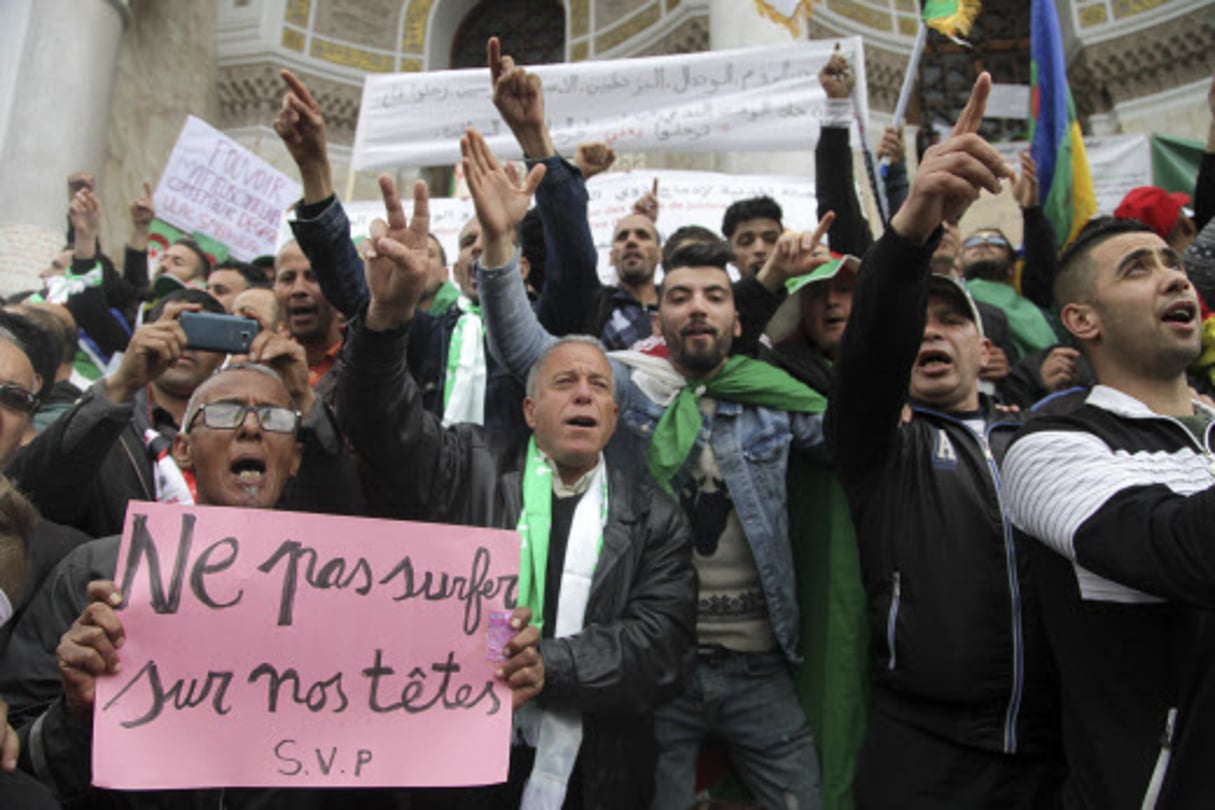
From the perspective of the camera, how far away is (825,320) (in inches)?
113

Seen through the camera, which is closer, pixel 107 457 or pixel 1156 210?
pixel 107 457

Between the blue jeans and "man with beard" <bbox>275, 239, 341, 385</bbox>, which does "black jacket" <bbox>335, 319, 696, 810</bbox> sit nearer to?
the blue jeans

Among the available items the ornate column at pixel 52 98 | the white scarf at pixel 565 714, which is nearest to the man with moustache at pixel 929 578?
the white scarf at pixel 565 714

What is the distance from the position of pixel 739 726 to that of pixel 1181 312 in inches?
55.2

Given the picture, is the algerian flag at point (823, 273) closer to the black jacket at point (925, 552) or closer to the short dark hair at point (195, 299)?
the black jacket at point (925, 552)

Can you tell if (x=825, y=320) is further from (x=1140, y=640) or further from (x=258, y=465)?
(x=258, y=465)

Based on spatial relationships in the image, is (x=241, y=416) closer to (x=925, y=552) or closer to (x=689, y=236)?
(x=925, y=552)

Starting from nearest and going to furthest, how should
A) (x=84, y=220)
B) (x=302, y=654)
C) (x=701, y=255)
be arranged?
(x=302, y=654) < (x=701, y=255) < (x=84, y=220)

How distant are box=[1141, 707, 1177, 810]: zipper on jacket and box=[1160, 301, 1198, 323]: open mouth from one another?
80 cm

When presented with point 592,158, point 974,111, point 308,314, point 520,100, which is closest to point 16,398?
point 308,314

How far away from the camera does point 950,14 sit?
4.02 meters

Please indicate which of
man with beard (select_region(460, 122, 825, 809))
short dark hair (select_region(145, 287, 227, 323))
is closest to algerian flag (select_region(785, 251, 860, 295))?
man with beard (select_region(460, 122, 825, 809))

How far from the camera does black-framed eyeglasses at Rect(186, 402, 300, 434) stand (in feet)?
7.06

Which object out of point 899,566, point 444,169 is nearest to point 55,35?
point 444,169
